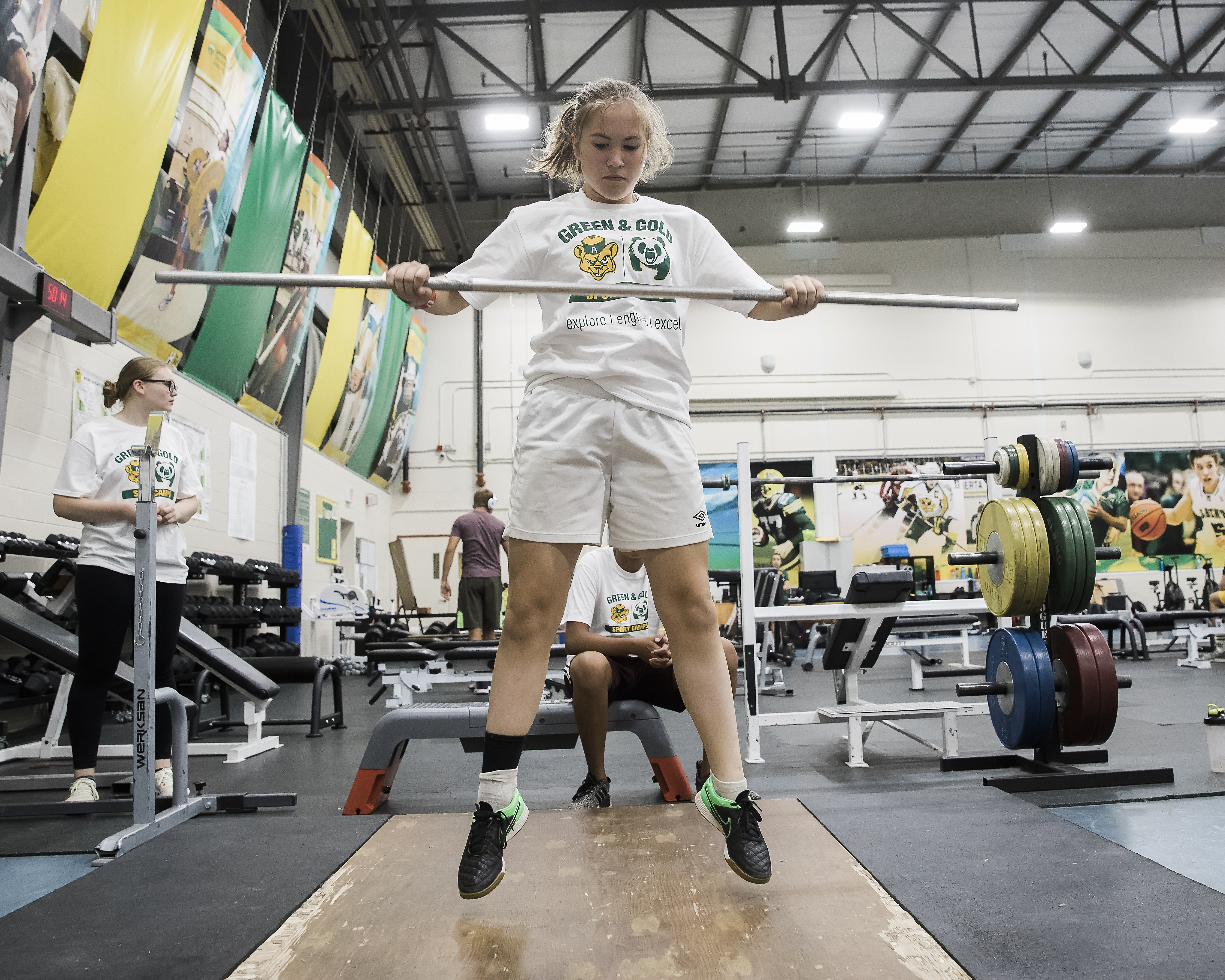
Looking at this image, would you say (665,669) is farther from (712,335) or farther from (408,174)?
(712,335)

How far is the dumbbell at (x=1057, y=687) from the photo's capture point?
7.95ft

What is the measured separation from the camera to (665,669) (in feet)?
8.18

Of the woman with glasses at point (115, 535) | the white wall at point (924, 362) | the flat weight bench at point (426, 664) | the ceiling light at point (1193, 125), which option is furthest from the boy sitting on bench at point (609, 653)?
the ceiling light at point (1193, 125)

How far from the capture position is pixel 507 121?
777 centimetres

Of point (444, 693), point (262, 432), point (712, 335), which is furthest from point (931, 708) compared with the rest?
point (712, 335)

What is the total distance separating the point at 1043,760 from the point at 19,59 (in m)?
4.36

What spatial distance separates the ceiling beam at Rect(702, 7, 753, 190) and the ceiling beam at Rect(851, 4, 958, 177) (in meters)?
1.65

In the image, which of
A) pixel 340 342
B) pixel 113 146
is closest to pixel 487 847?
pixel 113 146

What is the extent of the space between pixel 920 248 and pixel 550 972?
11.7m

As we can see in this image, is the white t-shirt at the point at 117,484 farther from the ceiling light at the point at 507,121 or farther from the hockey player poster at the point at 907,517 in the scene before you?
the hockey player poster at the point at 907,517

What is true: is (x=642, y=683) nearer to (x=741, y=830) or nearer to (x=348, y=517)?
(x=741, y=830)

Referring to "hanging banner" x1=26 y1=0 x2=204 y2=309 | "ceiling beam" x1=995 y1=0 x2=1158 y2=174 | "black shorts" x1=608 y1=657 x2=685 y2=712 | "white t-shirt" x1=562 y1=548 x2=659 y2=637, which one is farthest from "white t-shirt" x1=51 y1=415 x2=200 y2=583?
"ceiling beam" x1=995 y1=0 x2=1158 y2=174

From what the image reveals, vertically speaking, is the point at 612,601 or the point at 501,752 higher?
the point at 612,601

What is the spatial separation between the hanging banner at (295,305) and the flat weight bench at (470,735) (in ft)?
14.9
